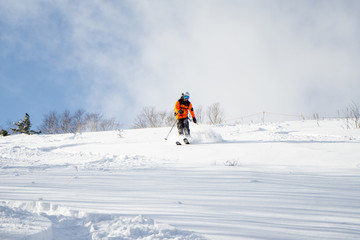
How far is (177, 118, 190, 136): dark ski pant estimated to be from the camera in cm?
781

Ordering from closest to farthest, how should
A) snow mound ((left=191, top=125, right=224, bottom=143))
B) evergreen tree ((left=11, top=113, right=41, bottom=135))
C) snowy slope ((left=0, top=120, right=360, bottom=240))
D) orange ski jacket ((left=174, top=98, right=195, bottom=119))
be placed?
snowy slope ((left=0, top=120, right=360, bottom=240)) < orange ski jacket ((left=174, top=98, right=195, bottom=119)) < snow mound ((left=191, top=125, right=224, bottom=143)) < evergreen tree ((left=11, top=113, right=41, bottom=135))

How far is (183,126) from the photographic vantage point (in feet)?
25.9

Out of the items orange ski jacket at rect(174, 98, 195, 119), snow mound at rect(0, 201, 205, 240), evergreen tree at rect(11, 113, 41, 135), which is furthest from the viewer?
evergreen tree at rect(11, 113, 41, 135)

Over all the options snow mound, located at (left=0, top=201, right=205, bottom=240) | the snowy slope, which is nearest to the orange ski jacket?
the snowy slope

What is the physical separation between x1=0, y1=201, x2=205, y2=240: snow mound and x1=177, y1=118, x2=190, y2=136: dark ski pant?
6.18m

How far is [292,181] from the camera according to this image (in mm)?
2918

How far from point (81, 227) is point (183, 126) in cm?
645

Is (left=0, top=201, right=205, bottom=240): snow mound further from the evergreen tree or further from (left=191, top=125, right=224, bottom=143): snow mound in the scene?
the evergreen tree

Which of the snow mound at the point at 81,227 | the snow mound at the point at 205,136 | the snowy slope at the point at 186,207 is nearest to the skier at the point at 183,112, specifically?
the snow mound at the point at 205,136

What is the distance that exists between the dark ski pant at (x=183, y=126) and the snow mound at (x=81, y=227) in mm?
6180

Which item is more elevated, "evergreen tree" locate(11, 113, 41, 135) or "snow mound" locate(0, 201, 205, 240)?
"evergreen tree" locate(11, 113, 41, 135)

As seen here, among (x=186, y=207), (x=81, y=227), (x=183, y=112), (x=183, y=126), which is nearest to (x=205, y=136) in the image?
(x=183, y=126)

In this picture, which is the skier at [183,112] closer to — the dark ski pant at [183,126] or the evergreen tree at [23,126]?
the dark ski pant at [183,126]

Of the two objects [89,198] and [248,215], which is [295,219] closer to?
[248,215]
